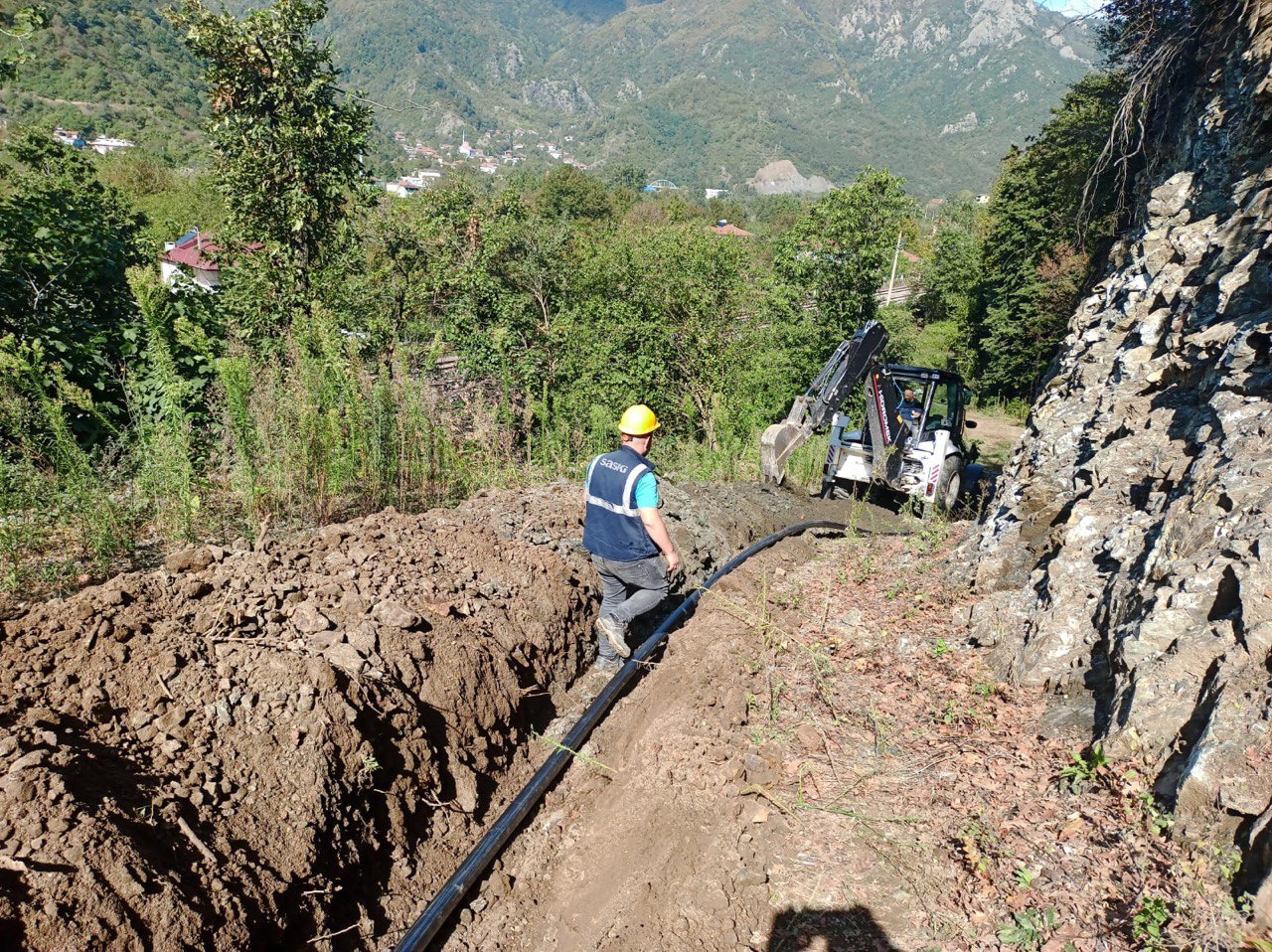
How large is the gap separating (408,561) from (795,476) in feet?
28.5

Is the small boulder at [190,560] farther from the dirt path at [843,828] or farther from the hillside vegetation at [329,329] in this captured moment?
the dirt path at [843,828]

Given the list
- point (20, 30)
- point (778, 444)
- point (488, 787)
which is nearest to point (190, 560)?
point (488, 787)

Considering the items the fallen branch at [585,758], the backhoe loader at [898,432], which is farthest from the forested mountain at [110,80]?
the fallen branch at [585,758]

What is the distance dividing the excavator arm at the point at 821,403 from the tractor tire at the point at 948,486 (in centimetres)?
251

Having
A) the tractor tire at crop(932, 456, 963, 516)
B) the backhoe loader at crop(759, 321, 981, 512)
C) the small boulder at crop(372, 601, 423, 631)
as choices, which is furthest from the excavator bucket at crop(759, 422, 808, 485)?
the small boulder at crop(372, 601, 423, 631)

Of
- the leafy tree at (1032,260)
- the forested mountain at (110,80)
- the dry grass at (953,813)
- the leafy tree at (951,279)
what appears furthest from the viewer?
the forested mountain at (110,80)

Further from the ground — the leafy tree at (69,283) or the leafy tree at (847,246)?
the leafy tree at (847,246)

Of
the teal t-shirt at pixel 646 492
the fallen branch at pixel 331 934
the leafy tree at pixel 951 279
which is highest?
the leafy tree at pixel 951 279

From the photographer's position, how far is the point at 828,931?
3.19 meters

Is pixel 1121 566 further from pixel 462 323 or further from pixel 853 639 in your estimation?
pixel 462 323

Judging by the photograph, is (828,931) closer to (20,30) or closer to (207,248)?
(20,30)

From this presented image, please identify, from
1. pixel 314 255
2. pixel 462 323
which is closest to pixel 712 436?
pixel 462 323

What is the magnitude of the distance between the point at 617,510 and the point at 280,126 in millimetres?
7362

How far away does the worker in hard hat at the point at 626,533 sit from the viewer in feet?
17.4
